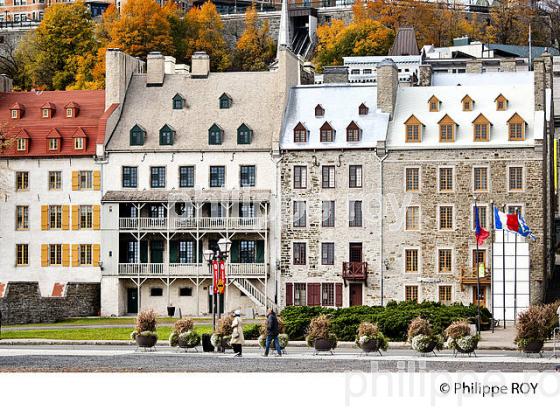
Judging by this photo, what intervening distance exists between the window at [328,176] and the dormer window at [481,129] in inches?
310

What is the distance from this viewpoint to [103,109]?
3489 inches

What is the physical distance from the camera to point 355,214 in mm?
82312

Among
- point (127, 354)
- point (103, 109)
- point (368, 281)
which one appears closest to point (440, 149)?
point (368, 281)

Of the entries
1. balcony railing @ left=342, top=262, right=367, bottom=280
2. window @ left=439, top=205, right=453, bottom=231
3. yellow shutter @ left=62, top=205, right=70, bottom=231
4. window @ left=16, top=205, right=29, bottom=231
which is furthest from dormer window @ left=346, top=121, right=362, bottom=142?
window @ left=16, top=205, right=29, bottom=231

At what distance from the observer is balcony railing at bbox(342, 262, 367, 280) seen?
81.2 meters

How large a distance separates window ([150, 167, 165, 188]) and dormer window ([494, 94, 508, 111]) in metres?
18.6

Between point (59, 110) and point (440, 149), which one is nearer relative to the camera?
point (440, 149)

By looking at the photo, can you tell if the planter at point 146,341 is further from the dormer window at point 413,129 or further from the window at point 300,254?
the dormer window at point 413,129

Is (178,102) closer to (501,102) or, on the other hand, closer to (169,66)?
(169,66)

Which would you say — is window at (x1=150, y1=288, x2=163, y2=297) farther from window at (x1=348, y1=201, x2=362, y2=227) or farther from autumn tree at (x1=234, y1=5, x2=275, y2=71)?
autumn tree at (x1=234, y1=5, x2=275, y2=71)

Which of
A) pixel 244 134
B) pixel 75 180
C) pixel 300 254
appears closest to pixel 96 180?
pixel 75 180

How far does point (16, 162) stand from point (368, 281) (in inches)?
830
